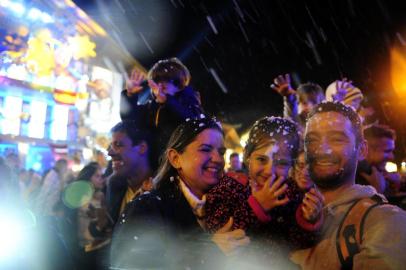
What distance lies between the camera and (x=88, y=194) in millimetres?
5844

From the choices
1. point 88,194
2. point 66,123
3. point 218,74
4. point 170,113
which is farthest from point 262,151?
point 218,74

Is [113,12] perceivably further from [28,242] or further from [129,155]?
[28,242]

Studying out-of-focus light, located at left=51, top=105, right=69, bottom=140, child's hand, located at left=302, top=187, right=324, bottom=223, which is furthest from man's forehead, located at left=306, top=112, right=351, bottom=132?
out-of-focus light, located at left=51, top=105, right=69, bottom=140

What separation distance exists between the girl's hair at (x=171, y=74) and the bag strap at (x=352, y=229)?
2253 millimetres

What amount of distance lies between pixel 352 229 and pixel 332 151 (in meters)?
0.49

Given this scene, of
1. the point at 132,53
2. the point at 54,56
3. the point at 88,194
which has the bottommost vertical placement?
the point at 88,194

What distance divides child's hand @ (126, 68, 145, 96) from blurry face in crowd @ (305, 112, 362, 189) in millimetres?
2519

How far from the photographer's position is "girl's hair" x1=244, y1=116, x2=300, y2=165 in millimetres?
2713

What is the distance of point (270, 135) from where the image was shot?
8.90 ft

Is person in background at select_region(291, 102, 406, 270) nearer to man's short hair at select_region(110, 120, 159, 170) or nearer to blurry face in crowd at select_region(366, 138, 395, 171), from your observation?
man's short hair at select_region(110, 120, 159, 170)

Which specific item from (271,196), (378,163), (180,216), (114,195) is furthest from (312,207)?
(378,163)

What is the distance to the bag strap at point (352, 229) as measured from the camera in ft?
7.07

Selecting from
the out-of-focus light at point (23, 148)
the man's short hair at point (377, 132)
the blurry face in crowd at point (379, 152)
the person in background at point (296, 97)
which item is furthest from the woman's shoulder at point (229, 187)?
the out-of-focus light at point (23, 148)

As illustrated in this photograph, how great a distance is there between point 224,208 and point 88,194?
3891mm
